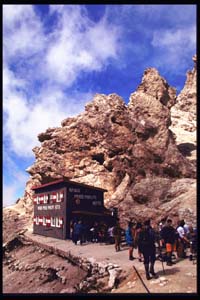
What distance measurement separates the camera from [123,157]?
43625 mm

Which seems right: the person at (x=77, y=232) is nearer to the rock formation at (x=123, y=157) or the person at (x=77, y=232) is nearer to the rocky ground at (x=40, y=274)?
the rocky ground at (x=40, y=274)

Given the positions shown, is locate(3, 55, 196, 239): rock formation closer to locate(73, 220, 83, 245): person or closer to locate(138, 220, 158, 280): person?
locate(73, 220, 83, 245): person

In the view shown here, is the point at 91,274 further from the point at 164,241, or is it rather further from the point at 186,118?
the point at 186,118

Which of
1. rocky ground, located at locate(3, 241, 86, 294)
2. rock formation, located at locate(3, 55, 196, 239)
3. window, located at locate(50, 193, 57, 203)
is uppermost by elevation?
rock formation, located at locate(3, 55, 196, 239)

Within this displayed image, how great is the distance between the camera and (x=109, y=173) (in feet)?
148

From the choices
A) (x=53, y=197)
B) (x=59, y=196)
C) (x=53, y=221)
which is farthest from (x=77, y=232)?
(x=53, y=197)

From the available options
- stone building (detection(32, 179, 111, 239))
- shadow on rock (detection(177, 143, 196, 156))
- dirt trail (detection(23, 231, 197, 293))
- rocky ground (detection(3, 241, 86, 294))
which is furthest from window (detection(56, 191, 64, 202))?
shadow on rock (detection(177, 143, 196, 156))

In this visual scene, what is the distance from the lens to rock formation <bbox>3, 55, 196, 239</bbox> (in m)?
33.8

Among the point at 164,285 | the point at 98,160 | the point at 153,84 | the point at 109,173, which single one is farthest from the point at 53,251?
the point at 153,84

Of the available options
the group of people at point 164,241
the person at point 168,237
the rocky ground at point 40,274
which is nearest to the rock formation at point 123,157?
the rocky ground at point 40,274

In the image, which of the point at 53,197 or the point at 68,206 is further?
the point at 53,197

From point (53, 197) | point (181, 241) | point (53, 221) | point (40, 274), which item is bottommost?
point (40, 274)
